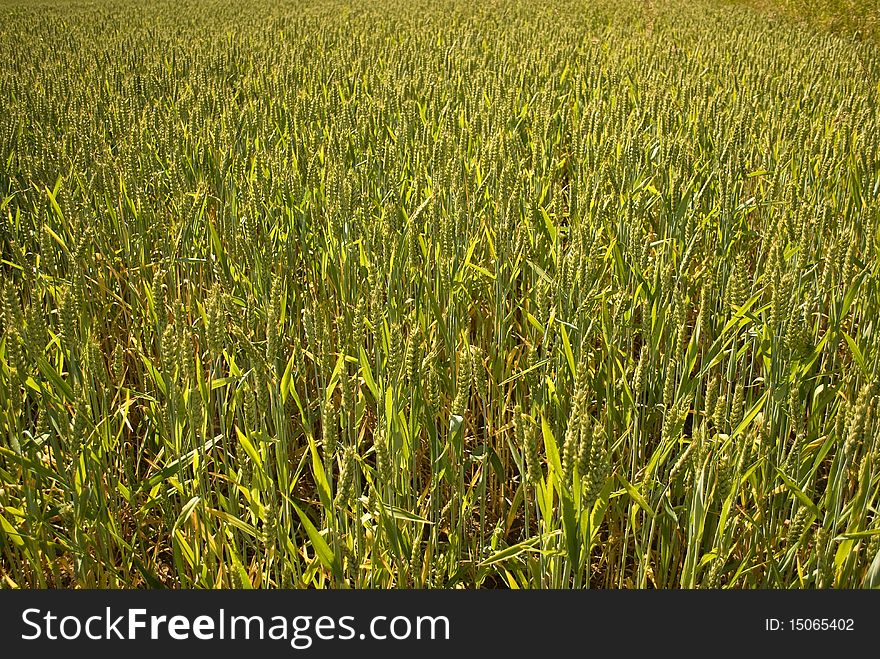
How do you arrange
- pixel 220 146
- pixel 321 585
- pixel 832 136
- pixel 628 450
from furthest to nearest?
pixel 832 136 → pixel 220 146 → pixel 628 450 → pixel 321 585

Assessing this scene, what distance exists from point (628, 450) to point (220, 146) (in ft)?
6.33

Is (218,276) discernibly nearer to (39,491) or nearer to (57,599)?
(39,491)

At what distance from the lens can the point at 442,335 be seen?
5.81 ft

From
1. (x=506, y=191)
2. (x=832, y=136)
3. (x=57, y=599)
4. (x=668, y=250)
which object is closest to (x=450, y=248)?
(x=506, y=191)

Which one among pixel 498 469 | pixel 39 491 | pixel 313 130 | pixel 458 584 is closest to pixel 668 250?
pixel 498 469

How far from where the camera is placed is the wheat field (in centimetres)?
117

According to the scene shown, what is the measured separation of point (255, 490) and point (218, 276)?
930 millimetres

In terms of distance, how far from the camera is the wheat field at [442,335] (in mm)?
1173

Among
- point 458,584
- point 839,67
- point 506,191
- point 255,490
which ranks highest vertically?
point 839,67

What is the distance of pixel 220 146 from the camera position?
278cm

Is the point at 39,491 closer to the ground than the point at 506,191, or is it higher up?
closer to the ground

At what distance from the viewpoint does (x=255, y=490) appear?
1189 millimetres

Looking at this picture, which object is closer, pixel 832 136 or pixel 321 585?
pixel 321 585

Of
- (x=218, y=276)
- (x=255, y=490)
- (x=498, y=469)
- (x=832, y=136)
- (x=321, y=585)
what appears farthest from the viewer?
(x=832, y=136)
